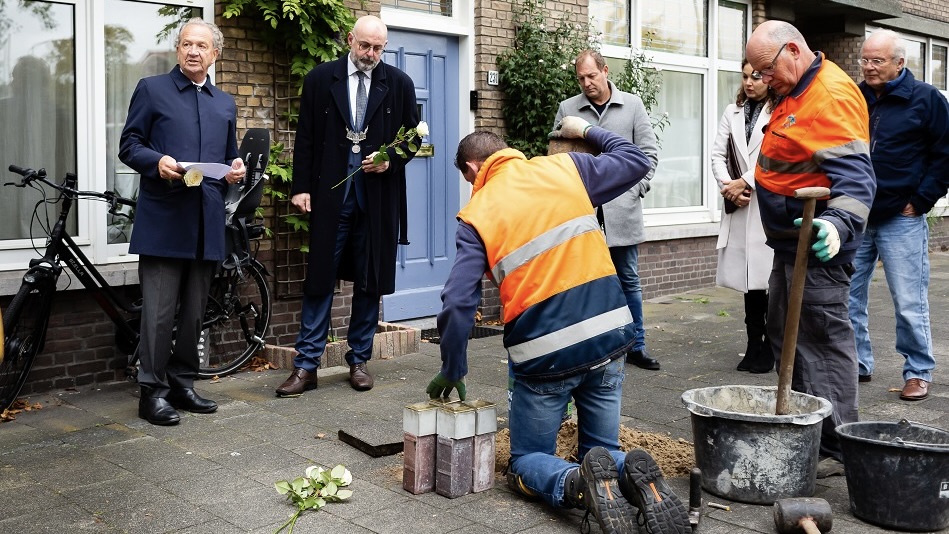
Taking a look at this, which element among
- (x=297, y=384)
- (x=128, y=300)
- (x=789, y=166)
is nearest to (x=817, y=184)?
(x=789, y=166)

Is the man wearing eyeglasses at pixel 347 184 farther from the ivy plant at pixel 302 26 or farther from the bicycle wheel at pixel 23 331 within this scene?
the bicycle wheel at pixel 23 331

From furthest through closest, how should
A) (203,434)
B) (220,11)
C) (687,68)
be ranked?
(687,68), (220,11), (203,434)

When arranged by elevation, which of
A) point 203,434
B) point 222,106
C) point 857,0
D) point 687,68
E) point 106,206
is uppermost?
point 857,0

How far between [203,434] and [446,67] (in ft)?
14.9

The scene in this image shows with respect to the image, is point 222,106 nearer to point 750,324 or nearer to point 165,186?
point 165,186

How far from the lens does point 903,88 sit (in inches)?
254

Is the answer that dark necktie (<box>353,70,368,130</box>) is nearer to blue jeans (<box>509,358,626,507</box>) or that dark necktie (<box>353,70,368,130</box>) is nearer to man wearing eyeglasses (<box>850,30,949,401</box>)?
blue jeans (<box>509,358,626,507</box>)

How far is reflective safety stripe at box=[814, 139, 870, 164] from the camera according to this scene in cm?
470

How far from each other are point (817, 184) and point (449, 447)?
2.02 m

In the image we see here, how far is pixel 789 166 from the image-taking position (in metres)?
4.93

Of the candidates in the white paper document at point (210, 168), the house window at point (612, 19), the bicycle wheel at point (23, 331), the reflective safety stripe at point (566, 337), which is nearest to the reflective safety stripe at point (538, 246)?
the reflective safety stripe at point (566, 337)

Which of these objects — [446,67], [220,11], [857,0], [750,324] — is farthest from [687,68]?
[220,11]

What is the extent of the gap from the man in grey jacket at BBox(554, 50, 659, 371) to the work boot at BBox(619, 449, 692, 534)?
344 cm

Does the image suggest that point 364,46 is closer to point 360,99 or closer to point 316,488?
point 360,99
